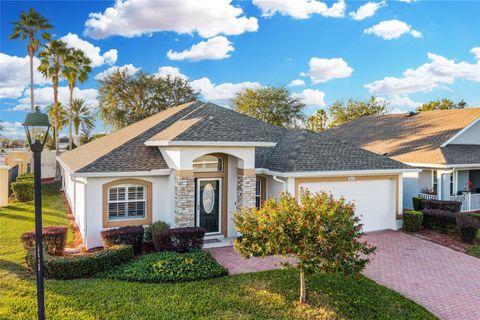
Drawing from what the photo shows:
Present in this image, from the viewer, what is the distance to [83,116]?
54.3m

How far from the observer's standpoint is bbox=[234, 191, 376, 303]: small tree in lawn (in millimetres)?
7301

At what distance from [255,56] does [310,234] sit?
24.1 metres

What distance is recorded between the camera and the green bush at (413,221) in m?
15.5

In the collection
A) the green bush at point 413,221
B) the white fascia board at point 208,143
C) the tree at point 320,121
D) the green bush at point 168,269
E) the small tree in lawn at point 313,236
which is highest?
the tree at point 320,121

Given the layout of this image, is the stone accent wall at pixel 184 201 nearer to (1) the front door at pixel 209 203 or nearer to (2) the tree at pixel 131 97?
(1) the front door at pixel 209 203

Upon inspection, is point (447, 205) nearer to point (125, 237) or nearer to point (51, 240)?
point (125, 237)

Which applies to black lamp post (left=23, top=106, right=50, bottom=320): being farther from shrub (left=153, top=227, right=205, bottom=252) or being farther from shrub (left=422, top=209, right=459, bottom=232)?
shrub (left=422, top=209, right=459, bottom=232)

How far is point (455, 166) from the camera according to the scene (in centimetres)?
1900

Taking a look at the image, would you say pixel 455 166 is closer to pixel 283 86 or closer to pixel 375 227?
pixel 375 227

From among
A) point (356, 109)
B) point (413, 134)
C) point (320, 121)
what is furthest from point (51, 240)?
point (320, 121)

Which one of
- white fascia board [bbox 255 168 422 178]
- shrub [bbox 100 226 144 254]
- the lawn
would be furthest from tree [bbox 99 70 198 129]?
the lawn

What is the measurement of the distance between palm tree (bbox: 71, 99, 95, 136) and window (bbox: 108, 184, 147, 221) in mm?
45173

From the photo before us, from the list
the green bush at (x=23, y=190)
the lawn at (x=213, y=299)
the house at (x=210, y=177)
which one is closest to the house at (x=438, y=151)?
the house at (x=210, y=177)

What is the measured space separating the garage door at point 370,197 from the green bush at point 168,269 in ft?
20.9
